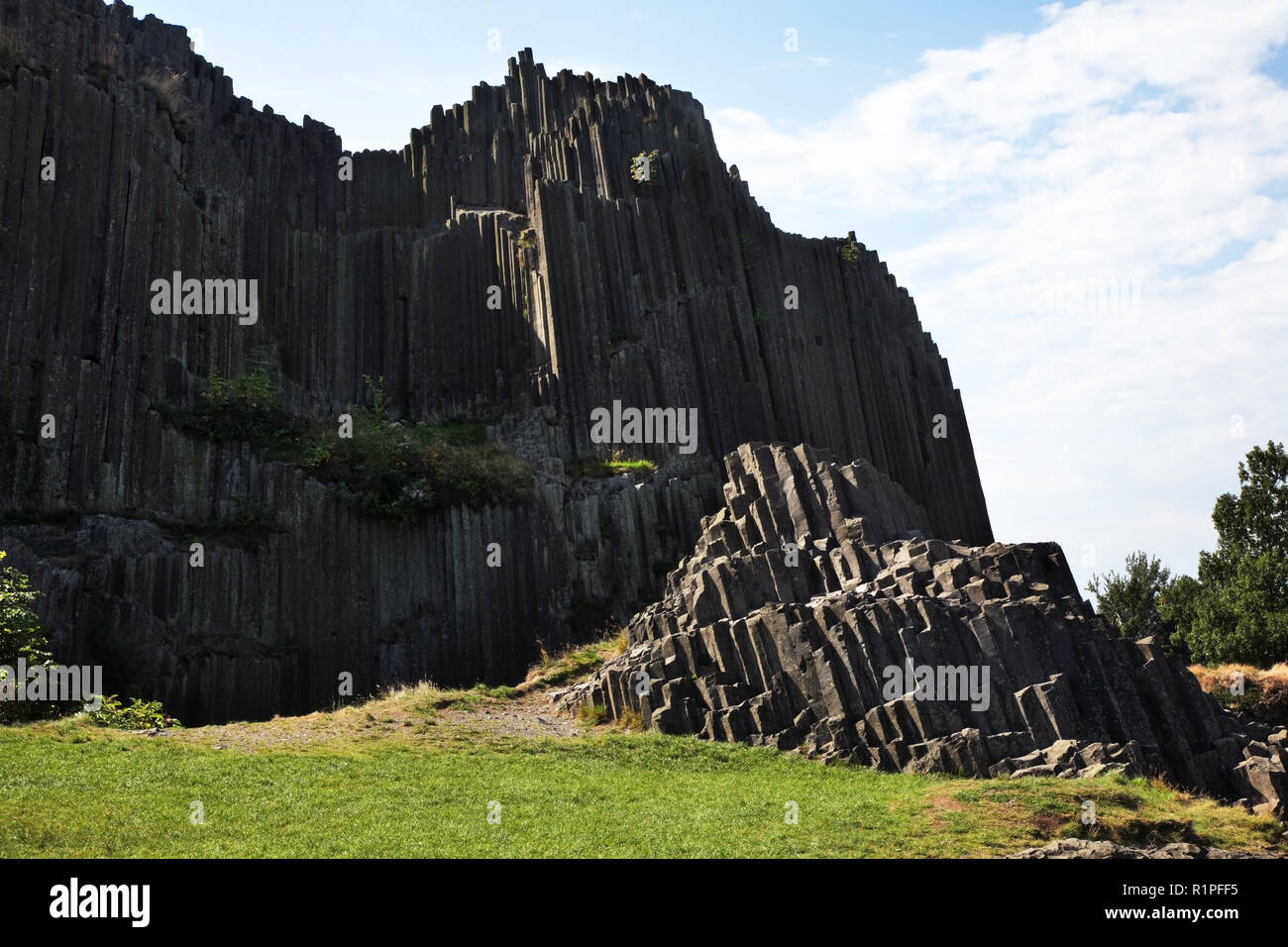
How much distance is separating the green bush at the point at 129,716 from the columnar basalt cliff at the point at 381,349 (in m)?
2.46

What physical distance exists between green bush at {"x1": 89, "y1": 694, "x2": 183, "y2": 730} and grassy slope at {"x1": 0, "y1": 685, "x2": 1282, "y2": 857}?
0.96m

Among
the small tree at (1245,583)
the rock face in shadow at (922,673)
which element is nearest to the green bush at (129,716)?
the rock face in shadow at (922,673)

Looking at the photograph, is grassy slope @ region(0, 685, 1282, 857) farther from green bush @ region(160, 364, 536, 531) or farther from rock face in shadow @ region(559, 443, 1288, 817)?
green bush @ region(160, 364, 536, 531)

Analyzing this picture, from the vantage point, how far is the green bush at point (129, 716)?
20.3 m

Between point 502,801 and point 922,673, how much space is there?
787cm

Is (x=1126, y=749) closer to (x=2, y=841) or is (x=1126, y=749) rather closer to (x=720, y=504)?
(x=2, y=841)

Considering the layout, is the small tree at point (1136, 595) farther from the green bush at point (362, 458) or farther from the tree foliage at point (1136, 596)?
the green bush at point (362, 458)

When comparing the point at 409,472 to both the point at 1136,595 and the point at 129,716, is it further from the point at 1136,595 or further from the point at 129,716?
the point at 1136,595

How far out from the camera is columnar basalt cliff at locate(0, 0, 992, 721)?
25.9 m

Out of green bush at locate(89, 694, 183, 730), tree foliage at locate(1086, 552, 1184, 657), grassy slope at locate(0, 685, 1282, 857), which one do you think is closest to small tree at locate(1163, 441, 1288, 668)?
tree foliage at locate(1086, 552, 1184, 657)

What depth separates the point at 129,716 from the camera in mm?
20984

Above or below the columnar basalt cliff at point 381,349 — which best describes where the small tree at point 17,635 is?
below

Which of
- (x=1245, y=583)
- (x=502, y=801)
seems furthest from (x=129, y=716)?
(x=1245, y=583)

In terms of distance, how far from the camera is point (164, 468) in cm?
2728
